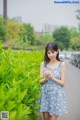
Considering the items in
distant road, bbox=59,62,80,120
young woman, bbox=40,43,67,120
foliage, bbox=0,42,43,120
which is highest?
foliage, bbox=0,42,43,120

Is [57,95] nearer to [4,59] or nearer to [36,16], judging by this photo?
[4,59]

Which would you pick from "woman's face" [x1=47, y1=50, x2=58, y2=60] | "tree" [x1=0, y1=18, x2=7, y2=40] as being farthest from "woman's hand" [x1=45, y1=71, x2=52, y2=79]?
"tree" [x1=0, y1=18, x2=7, y2=40]

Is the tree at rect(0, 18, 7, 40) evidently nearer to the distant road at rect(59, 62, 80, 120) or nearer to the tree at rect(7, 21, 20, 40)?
the tree at rect(7, 21, 20, 40)

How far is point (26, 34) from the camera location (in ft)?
36.6

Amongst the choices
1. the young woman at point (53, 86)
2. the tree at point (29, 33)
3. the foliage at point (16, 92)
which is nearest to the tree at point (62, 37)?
the tree at point (29, 33)

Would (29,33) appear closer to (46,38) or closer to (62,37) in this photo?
(46,38)

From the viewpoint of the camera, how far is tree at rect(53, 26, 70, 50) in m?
11.0

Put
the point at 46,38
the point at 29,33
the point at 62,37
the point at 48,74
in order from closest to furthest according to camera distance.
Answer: the point at 48,74 < the point at 46,38 < the point at 29,33 < the point at 62,37

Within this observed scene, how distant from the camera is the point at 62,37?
444 inches

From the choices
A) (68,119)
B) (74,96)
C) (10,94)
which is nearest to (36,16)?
(74,96)

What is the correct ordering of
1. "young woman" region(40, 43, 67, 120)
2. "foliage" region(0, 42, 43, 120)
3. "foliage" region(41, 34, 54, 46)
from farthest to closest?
"foliage" region(41, 34, 54, 46)
"young woman" region(40, 43, 67, 120)
"foliage" region(0, 42, 43, 120)

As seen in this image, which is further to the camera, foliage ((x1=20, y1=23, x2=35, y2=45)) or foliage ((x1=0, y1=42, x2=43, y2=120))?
foliage ((x1=20, y1=23, x2=35, y2=45))

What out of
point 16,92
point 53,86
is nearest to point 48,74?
point 53,86

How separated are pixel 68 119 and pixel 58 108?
6.80 ft
